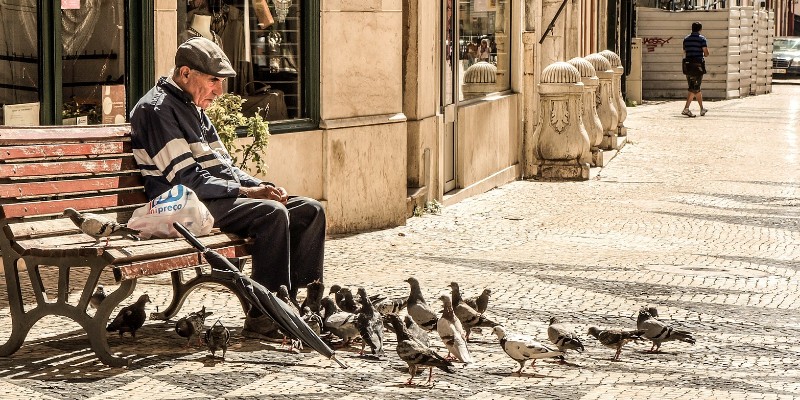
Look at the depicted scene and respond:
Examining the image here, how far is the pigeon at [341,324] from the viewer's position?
23.9 ft

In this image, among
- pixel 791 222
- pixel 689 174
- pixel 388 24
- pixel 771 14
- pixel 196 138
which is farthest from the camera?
pixel 771 14

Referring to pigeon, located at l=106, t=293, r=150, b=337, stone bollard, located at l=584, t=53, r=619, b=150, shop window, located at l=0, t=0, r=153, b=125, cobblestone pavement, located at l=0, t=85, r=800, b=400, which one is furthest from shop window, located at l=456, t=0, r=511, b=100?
pigeon, located at l=106, t=293, r=150, b=337

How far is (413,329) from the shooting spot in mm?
6980

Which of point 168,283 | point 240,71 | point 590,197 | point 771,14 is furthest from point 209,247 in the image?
point 771,14

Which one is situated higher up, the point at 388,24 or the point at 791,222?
the point at 388,24

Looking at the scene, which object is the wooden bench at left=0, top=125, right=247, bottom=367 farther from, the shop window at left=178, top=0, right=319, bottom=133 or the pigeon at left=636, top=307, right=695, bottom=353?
the shop window at left=178, top=0, right=319, bottom=133

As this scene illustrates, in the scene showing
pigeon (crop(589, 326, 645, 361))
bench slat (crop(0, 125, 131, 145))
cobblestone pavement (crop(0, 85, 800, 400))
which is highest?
bench slat (crop(0, 125, 131, 145))

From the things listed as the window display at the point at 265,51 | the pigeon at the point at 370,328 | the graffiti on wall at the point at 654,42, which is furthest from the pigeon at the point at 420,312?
the graffiti on wall at the point at 654,42

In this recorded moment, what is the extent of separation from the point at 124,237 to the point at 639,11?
2957 cm

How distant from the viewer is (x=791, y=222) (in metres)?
13.3

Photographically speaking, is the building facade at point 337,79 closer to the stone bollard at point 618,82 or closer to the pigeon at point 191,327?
the pigeon at point 191,327

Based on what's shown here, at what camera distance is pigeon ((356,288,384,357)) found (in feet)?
23.4

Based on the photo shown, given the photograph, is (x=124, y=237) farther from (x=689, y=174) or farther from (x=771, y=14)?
(x=771, y=14)

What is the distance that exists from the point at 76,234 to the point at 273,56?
4927mm
